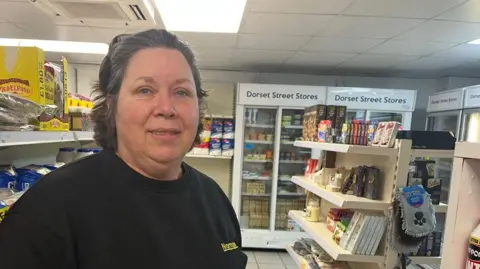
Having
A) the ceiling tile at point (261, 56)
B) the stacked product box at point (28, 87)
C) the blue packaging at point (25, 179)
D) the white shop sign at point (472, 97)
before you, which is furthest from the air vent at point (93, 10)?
the white shop sign at point (472, 97)

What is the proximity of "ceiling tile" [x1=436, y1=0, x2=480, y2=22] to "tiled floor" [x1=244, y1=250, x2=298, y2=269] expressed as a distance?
11.3 feet

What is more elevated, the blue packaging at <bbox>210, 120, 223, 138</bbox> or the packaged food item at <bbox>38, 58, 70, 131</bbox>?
the packaged food item at <bbox>38, 58, 70, 131</bbox>

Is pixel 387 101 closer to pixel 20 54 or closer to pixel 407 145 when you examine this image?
pixel 407 145

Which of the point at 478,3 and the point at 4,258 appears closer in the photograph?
the point at 4,258

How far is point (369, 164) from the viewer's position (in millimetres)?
2389

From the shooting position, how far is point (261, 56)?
436cm

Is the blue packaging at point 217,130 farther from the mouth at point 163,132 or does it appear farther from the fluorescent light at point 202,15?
the mouth at point 163,132

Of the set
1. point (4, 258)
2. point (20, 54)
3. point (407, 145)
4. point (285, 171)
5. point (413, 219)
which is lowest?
point (285, 171)

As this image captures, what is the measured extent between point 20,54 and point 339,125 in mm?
2237

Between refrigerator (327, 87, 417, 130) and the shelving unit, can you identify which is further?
refrigerator (327, 87, 417, 130)

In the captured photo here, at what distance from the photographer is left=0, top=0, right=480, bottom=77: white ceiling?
255 cm

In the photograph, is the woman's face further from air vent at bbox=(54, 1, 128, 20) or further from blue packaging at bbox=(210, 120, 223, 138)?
blue packaging at bbox=(210, 120, 223, 138)

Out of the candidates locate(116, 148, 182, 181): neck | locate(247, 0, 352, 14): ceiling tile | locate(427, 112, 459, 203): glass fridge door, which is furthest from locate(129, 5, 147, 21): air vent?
locate(427, 112, 459, 203): glass fridge door

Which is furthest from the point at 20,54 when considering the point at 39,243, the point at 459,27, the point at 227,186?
the point at 227,186
